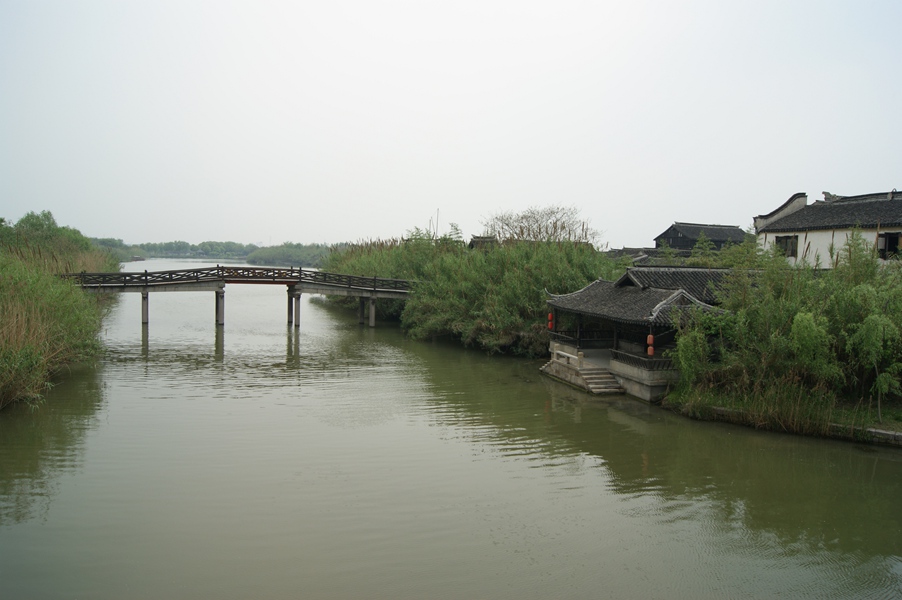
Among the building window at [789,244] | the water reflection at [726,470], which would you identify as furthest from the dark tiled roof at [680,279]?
the building window at [789,244]

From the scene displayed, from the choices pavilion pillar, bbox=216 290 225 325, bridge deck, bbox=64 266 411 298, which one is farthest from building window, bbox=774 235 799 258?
pavilion pillar, bbox=216 290 225 325

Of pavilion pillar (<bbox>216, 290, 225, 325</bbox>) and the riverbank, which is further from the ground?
pavilion pillar (<bbox>216, 290, 225, 325</bbox>)

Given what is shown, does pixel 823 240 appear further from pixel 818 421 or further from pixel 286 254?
pixel 286 254

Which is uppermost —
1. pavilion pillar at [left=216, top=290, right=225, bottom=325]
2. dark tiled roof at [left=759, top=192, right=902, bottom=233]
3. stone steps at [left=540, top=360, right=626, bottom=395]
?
dark tiled roof at [left=759, top=192, right=902, bottom=233]

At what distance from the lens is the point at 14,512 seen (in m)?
8.31

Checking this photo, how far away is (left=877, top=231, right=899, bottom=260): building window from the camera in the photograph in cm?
2002

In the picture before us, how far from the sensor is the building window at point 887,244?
20.0m

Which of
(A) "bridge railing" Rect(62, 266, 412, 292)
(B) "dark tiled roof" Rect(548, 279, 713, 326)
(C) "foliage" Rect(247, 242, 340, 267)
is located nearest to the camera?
(B) "dark tiled roof" Rect(548, 279, 713, 326)

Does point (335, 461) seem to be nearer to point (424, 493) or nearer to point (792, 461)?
point (424, 493)

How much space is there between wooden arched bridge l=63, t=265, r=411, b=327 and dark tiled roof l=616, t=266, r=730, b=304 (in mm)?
14928

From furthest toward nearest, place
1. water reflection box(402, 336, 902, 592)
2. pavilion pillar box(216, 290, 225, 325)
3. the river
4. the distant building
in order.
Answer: the distant building
pavilion pillar box(216, 290, 225, 325)
water reflection box(402, 336, 902, 592)
the river

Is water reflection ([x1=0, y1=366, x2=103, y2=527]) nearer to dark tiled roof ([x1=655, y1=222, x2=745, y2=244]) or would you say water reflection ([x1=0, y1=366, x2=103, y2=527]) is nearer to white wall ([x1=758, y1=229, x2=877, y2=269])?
white wall ([x1=758, y1=229, x2=877, y2=269])

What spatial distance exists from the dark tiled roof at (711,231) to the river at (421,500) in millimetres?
35763

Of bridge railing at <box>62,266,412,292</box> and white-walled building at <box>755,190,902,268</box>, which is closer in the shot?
white-walled building at <box>755,190,902,268</box>
